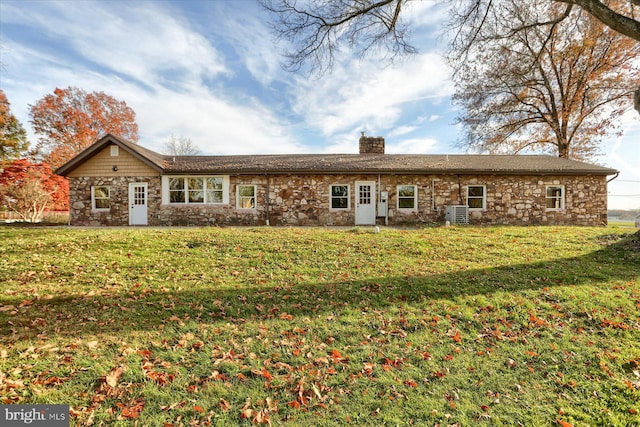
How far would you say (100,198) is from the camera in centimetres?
1441

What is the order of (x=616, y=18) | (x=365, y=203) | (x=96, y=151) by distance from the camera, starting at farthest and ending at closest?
1. (x=365, y=203)
2. (x=96, y=151)
3. (x=616, y=18)

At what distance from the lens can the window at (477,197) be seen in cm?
1430

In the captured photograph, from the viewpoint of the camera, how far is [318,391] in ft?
9.23

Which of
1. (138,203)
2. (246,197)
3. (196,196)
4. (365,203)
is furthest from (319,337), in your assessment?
(138,203)

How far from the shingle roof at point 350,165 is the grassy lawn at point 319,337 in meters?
7.34

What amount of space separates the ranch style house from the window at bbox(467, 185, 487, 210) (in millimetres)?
47

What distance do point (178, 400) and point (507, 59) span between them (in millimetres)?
23559

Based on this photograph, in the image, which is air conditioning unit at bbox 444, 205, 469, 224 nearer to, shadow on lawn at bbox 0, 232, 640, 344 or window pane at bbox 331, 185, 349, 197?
window pane at bbox 331, 185, 349, 197

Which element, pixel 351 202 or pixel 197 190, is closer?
pixel 351 202

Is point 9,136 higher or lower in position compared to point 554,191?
higher

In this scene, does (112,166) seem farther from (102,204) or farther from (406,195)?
(406,195)

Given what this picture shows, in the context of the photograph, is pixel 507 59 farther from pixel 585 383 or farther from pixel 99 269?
pixel 99 269

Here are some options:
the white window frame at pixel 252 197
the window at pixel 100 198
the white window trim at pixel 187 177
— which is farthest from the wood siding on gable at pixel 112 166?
the white window frame at pixel 252 197

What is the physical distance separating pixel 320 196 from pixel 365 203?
2301mm
